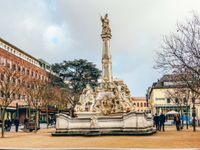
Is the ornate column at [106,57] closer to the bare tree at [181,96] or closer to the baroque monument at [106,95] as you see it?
the baroque monument at [106,95]

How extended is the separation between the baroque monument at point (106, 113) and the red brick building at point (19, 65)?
2496 centimetres

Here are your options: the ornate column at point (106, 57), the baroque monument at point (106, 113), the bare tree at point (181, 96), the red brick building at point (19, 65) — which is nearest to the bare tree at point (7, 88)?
the baroque monument at point (106, 113)

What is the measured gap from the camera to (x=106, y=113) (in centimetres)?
3092

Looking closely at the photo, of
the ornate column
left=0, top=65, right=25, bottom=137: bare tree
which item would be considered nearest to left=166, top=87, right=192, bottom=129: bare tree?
the ornate column

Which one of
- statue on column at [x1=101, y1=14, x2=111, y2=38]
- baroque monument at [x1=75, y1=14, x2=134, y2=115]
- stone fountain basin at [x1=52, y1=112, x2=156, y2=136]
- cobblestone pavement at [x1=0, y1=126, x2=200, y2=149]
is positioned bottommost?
cobblestone pavement at [x1=0, y1=126, x2=200, y2=149]

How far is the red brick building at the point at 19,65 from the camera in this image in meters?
61.4

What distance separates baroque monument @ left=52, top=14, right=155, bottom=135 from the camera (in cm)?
2536

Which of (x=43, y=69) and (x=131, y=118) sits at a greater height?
(x=43, y=69)

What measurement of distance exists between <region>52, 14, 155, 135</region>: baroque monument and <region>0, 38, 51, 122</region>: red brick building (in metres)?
25.0

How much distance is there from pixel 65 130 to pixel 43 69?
197 feet

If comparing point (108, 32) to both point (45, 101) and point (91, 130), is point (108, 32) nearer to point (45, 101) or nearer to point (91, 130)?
point (91, 130)

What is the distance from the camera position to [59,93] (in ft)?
217

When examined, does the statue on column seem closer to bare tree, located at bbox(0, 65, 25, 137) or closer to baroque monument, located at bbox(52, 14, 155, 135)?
baroque monument, located at bbox(52, 14, 155, 135)

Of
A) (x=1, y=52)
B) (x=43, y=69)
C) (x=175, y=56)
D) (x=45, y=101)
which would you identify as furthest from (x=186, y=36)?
(x=43, y=69)
